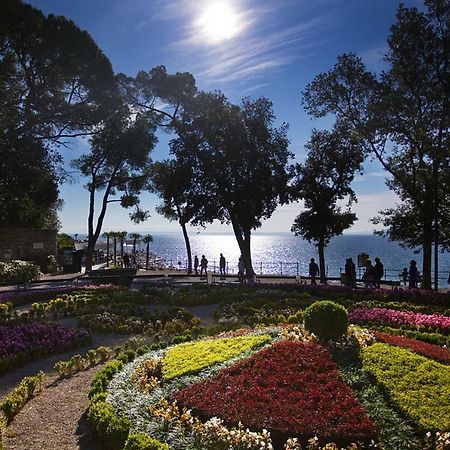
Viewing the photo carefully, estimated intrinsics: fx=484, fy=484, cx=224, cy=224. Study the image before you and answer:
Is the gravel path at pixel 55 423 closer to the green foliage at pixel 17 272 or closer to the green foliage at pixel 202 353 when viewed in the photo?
the green foliage at pixel 202 353

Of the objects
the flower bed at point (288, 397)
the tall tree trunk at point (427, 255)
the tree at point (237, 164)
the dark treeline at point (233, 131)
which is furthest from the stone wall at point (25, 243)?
the flower bed at point (288, 397)

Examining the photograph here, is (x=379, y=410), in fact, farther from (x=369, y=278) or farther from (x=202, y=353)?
(x=369, y=278)

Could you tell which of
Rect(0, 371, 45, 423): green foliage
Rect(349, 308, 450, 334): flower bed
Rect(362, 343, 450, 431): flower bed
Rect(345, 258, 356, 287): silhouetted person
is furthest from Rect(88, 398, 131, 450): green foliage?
Rect(345, 258, 356, 287): silhouetted person

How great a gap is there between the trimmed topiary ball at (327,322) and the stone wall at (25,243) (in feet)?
90.2

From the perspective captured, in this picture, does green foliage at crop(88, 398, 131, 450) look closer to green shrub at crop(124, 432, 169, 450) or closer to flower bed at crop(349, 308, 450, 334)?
green shrub at crop(124, 432, 169, 450)

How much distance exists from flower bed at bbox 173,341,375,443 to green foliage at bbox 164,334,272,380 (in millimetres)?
679

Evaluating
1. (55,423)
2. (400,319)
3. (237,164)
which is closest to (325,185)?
(237,164)

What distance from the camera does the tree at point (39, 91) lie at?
25672 millimetres

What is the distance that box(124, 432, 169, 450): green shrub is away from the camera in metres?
5.31

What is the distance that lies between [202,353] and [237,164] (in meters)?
20.4

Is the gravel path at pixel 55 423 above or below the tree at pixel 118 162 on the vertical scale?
below

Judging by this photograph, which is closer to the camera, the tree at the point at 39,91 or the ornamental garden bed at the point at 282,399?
the ornamental garden bed at the point at 282,399

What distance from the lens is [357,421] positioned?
225 inches

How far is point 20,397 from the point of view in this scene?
7.44 metres
